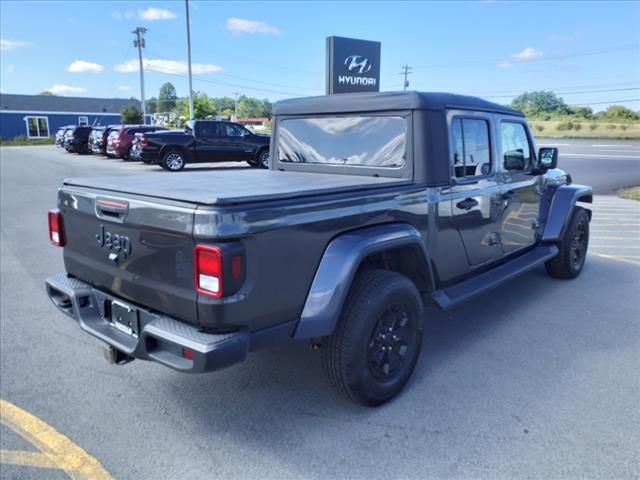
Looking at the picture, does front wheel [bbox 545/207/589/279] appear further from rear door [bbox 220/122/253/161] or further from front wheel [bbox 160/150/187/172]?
front wheel [bbox 160/150/187/172]

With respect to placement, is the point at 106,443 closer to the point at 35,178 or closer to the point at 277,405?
the point at 277,405

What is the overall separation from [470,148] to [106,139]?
921 inches

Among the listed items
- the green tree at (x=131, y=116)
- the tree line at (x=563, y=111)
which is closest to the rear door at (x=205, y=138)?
the tree line at (x=563, y=111)

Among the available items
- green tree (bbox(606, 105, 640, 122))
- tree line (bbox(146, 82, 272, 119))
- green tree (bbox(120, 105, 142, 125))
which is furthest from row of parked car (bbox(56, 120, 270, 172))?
tree line (bbox(146, 82, 272, 119))

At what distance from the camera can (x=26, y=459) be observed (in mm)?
2596

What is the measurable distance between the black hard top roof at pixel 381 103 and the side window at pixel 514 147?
18 centimetres

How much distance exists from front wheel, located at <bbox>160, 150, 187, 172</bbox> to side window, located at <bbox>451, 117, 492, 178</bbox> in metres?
15.3

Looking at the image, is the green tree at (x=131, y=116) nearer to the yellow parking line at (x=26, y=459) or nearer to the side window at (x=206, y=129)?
the side window at (x=206, y=129)

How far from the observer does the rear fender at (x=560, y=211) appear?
204 inches

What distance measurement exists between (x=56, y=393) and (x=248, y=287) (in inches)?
71.3

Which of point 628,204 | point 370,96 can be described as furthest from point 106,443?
point 628,204

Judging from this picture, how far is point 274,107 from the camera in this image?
446cm

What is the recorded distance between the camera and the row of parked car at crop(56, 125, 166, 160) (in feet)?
70.1

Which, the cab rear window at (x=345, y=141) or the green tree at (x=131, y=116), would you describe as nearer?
the cab rear window at (x=345, y=141)
